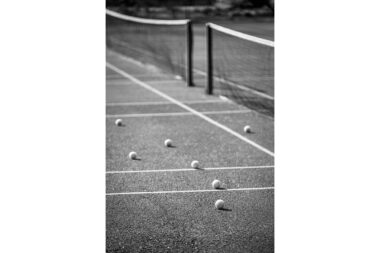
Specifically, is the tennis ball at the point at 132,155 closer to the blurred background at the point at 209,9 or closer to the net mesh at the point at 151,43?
the net mesh at the point at 151,43

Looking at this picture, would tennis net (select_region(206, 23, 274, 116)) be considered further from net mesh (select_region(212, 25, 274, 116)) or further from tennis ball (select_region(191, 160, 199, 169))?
tennis ball (select_region(191, 160, 199, 169))

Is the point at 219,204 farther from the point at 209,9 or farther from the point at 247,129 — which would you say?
the point at 209,9

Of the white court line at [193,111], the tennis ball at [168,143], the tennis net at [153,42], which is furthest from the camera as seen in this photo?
the tennis net at [153,42]

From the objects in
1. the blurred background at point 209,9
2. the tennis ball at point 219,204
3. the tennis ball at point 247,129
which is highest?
the blurred background at point 209,9

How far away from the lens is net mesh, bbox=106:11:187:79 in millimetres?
22233

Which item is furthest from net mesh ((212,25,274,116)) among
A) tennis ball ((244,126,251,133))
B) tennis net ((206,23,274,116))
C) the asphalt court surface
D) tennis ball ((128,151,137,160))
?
tennis ball ((128,151,137,160))

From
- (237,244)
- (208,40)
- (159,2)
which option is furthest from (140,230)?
(159,2)

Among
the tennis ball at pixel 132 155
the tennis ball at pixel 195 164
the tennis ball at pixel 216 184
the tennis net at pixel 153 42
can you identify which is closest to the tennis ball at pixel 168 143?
the tennis ball at pixel 132 155

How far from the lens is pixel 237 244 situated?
6852 millimetres

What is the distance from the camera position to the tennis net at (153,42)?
20.9 meters

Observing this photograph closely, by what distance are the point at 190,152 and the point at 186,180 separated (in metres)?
1.66

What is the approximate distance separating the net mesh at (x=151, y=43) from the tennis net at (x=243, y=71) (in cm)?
108
